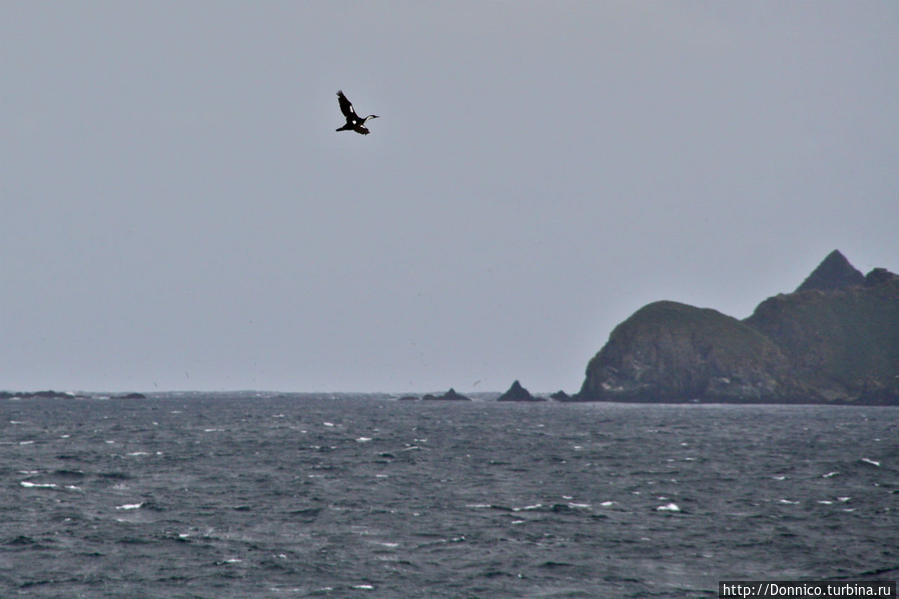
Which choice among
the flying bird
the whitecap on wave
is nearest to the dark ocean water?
the whitecap on wave

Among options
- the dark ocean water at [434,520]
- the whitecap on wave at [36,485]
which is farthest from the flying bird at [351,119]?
the whitecap on wave at [36,485]

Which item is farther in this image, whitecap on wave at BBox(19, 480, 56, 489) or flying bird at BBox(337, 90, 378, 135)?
whitecap on wave at BBox(19, 480, 56, 489)

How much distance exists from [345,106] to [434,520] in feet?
92.1

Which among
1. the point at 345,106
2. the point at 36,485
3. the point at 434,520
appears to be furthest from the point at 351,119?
the point at 36,485

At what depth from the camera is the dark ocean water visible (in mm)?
36344

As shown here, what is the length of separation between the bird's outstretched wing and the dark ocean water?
57.0 feet

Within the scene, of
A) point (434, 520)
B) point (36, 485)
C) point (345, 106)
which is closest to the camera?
point (345, 106)

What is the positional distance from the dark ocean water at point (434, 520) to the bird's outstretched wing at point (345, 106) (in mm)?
17376

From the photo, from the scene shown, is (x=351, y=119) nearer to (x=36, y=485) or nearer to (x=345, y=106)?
(x=345, y=106)

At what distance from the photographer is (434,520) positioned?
47.4 meters

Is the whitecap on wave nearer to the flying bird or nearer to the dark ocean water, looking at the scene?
the dark ocean water

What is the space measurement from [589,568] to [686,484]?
81.1 feet

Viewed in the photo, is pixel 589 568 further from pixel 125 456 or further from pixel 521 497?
pixel 125 456

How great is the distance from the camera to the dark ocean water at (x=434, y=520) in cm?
3634
